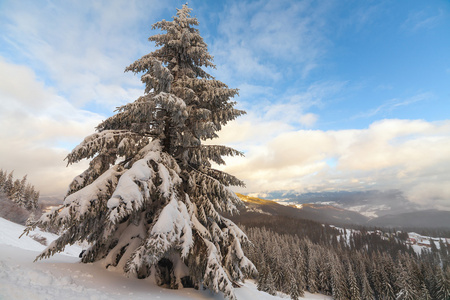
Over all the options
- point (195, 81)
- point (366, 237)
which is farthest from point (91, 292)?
point (366, 237)

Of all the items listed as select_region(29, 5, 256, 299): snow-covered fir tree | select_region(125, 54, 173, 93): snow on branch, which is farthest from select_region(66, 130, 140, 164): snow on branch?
select_region(125, 54, 173, 93): snow on branch

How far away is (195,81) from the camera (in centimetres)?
927

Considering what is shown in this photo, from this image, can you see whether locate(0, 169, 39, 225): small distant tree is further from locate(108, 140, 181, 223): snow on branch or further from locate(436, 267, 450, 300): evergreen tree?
locate(436, 267, 450, 300): evergreen tree

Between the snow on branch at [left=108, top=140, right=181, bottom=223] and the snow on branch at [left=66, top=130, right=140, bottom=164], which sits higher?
the snow on branch at [left=66, top=130, right=140, bottom=164]

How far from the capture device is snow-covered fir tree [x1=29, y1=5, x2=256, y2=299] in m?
5.35

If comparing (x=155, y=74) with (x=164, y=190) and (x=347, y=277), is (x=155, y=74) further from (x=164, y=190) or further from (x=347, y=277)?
(x=347, y=277)

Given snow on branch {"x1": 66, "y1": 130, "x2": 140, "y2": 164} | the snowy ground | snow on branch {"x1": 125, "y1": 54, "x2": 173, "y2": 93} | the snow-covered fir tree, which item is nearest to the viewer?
the snowy ground

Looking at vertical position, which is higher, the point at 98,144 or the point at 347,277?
the point at 98,144

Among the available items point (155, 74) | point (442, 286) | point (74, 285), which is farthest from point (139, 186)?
point (442, 286)

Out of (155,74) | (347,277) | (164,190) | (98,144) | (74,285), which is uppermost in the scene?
(155,74)

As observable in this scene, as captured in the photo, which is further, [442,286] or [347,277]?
[347,277]

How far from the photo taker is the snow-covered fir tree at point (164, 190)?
17.6 feet

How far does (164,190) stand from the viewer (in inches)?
225

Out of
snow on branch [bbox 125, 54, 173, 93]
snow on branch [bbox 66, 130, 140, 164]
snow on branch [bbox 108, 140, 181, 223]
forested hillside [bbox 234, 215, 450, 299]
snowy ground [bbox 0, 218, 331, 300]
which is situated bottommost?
forested hillside [bbox 234, 215, 450, 299]
